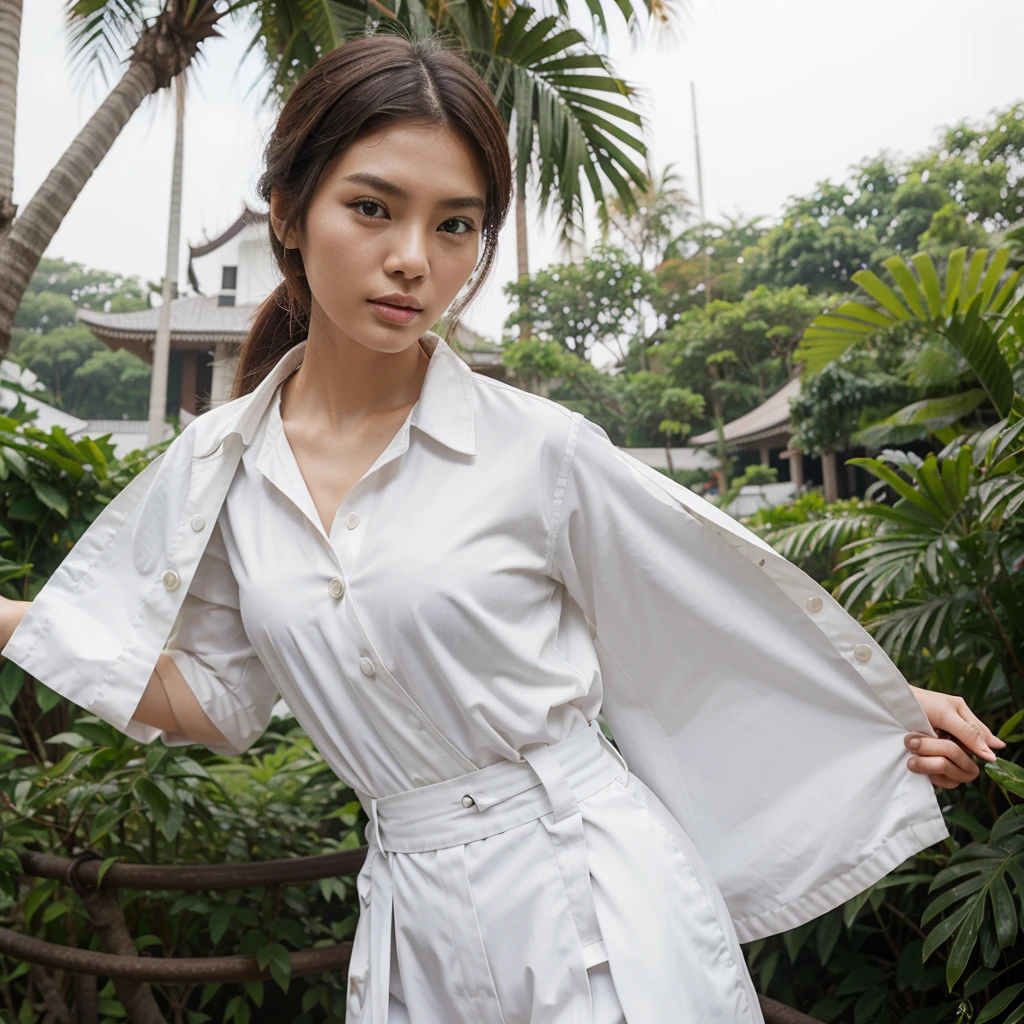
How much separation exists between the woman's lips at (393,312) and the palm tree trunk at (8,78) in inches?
70.2

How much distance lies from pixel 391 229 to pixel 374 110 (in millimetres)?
101

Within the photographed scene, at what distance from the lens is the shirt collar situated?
2.83 feet

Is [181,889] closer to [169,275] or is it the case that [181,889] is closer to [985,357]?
[985,357]

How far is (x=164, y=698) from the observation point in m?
0.92

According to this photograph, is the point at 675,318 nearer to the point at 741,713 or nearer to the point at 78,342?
the point at 78,342

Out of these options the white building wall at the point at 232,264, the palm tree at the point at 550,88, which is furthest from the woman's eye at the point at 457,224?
the white building wall at the point at 232,264

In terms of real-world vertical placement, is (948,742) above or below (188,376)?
above

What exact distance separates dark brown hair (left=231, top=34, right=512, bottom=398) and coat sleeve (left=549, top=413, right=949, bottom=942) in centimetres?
26

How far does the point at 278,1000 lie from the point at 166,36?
8.04 ft

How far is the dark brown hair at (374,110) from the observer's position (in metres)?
0.82

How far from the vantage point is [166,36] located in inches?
107

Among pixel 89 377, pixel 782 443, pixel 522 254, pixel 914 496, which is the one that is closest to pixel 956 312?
pixel 914 496

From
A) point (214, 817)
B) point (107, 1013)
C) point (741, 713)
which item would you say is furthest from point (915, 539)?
point (107, 1013)

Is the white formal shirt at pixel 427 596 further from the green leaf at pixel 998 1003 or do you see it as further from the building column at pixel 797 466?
the building column at pixel 797 466
